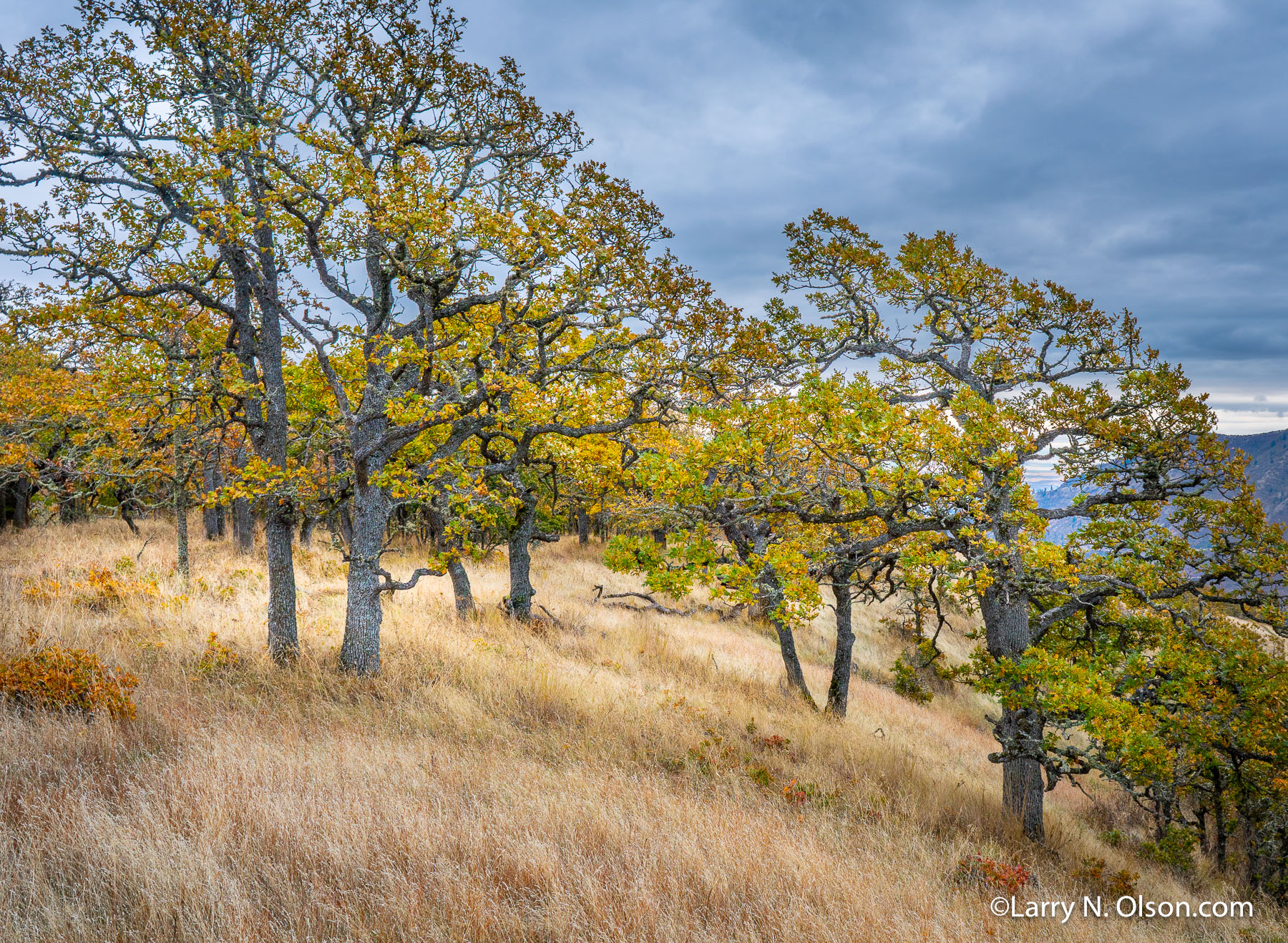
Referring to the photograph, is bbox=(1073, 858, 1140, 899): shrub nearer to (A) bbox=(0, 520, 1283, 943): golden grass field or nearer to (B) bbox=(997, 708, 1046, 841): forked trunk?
(A) bbox=(0, 520, 1283, 943): golden grass field

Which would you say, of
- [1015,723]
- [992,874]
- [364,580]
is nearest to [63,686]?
[364,580]

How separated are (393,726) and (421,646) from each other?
371 centimetres

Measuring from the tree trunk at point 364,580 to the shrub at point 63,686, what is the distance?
267cm

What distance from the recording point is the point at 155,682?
26.4 feet

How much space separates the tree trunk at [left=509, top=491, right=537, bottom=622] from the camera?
588 inches

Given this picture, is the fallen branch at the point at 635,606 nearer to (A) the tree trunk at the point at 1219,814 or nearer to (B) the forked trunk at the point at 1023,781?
(B) the forked trunk at the point at 1023,781

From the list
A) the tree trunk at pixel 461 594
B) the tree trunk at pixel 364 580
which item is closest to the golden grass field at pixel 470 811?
the tree trunk at pixel 364 580

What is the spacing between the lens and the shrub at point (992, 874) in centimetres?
573

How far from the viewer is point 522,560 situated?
1518cm

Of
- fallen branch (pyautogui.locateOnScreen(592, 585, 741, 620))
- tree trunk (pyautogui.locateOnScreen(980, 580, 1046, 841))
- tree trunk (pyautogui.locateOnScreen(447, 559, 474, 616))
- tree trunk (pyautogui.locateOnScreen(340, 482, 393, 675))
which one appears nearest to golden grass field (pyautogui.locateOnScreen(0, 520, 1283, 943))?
tree trunk (pyautogui.locateOnScreen(980, 580, 1046, 841))

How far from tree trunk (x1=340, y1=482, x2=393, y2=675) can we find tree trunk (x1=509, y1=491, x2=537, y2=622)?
17.7 feet

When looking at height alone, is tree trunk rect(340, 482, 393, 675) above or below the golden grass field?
above

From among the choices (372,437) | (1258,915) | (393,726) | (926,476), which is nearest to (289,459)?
(372,437)

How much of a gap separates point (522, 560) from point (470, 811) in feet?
32.7
